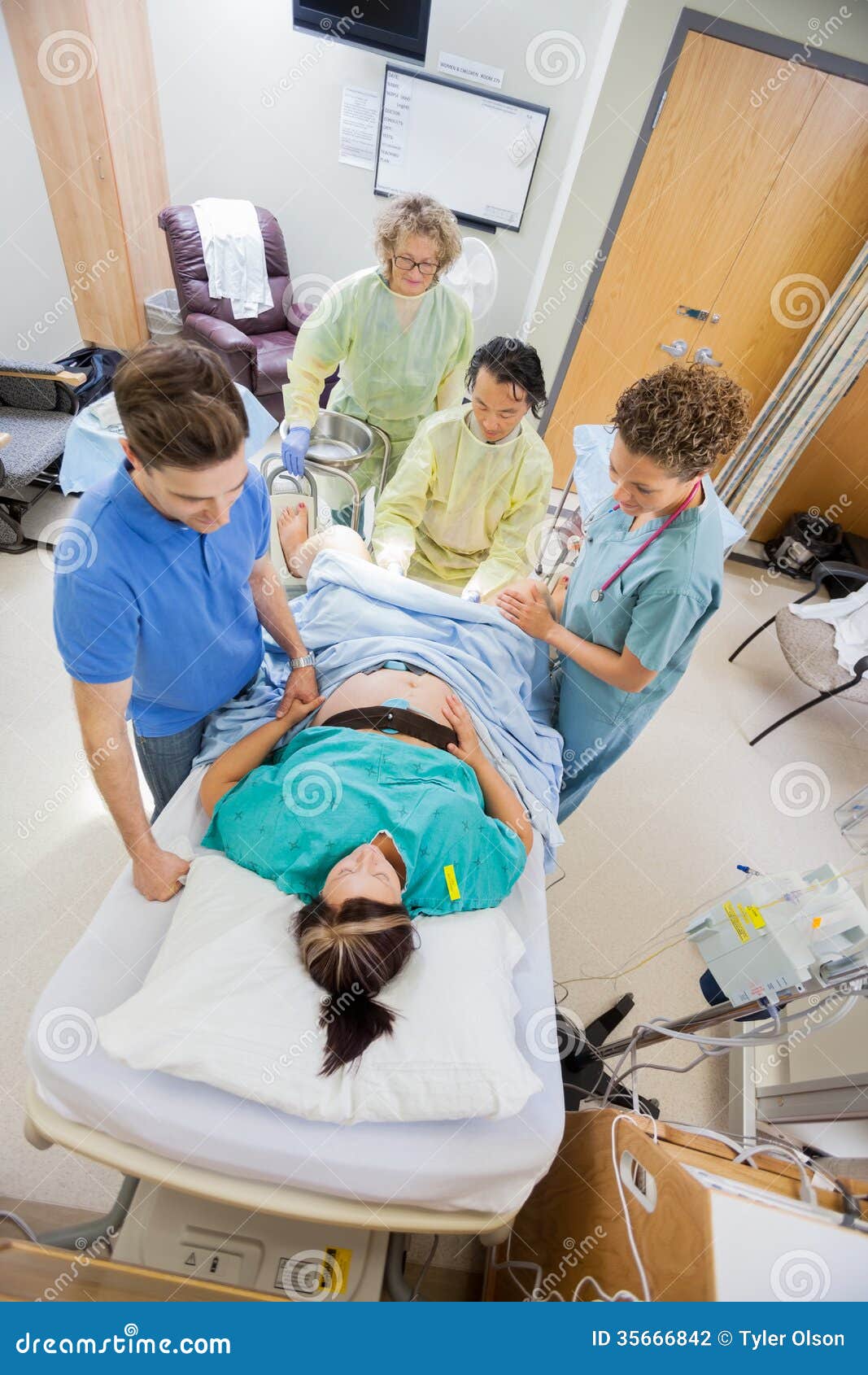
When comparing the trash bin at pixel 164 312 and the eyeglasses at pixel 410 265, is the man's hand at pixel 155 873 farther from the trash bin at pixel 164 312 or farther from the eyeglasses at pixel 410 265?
the trash bin at pixel 164 312

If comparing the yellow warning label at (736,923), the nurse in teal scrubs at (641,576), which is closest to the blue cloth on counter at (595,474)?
the nurse in teal scrubs at (641,576)

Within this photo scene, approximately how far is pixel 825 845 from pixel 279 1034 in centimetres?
227

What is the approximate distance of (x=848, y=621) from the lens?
8.63 feet

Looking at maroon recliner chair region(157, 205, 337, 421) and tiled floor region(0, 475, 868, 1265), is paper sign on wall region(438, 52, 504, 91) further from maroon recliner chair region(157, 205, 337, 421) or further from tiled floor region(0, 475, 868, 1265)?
tiled floor region(0, 475, 868, 1265)

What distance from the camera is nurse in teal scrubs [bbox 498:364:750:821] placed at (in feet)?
3.73

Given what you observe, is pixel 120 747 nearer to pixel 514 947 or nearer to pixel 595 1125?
pixel 514 947

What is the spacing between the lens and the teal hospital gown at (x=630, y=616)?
1.27 meters

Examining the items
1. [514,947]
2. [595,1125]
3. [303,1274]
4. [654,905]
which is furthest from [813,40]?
[303,1274]

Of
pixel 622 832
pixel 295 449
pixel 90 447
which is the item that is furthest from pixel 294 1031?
pixel 90 447

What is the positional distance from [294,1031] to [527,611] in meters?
0.99

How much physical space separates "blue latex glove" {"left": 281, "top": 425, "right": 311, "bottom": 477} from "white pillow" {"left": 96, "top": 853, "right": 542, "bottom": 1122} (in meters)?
1.23

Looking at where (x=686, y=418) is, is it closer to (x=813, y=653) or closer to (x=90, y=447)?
(x=813, y=653)

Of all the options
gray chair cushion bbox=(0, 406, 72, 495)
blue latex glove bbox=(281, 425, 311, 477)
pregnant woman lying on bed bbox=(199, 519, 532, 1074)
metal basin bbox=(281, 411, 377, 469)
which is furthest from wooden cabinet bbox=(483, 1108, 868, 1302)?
gray chair cushion bbox=(0, 406, 72, 495)

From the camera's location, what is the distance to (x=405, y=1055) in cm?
89
